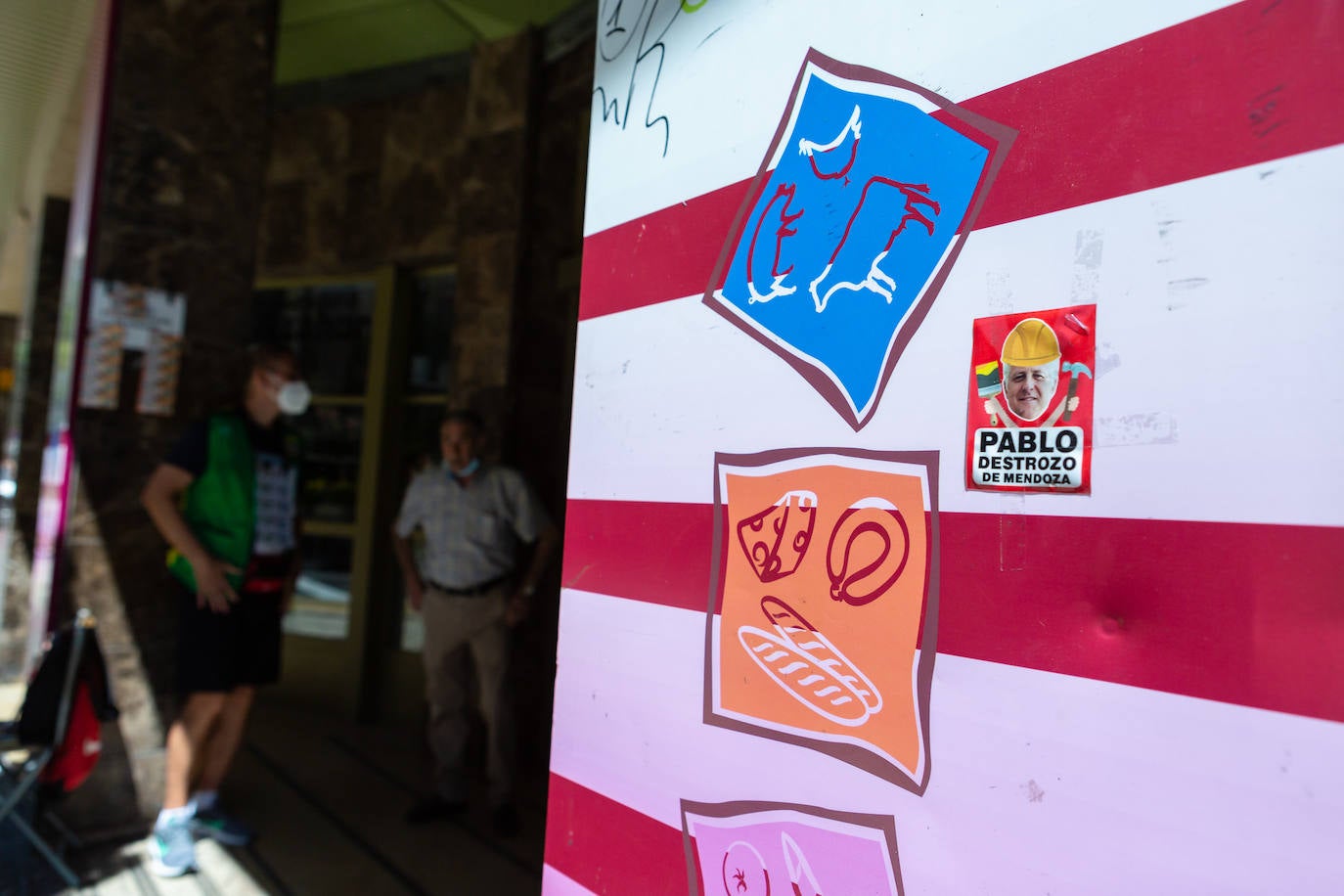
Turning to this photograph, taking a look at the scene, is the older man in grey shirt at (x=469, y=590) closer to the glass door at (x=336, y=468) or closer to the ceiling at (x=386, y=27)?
the glass door at (x=336, y=468)

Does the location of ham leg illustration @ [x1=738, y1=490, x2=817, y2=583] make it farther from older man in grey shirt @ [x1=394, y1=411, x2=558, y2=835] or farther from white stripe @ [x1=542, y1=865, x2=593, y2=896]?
older man in grey shirt @ [x1=394, y1=411, x2=558, y2=835]

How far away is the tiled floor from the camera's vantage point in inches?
119

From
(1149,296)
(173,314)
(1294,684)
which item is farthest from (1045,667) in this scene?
(173,314)

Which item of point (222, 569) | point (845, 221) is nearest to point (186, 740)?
point (222, 569)

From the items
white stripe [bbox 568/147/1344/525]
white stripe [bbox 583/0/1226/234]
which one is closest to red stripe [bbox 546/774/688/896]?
white stripe [bbox 568/147/1344/525]

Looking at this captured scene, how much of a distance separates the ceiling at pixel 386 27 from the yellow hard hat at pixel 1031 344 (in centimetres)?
390

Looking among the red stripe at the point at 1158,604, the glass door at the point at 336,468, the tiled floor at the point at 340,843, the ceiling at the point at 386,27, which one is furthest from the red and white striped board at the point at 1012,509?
the glass door at the point at 336,468

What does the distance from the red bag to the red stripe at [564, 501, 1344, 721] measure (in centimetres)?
294

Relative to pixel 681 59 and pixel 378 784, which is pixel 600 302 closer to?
pixel 681 59

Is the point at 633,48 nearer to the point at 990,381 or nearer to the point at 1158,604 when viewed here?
the point at 990,381

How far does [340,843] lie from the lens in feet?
11.1

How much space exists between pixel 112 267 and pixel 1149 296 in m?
3.64

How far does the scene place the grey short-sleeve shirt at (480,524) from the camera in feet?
12.0

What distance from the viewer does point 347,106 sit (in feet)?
17.4
